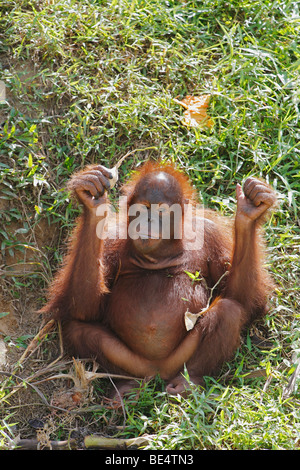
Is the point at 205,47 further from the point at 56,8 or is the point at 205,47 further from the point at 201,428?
the point at 201,428

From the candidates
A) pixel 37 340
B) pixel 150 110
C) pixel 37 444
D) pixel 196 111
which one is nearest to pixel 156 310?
pixel 37 340

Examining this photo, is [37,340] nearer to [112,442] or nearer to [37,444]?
[37,444]

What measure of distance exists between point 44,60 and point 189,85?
1057 mm

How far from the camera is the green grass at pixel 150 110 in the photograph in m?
4.85

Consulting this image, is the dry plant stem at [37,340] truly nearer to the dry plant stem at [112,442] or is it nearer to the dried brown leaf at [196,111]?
the dry plant stem at [112,442]

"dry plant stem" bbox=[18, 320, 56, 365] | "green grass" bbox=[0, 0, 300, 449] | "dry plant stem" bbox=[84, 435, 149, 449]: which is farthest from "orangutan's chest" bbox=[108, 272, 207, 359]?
"dry plant stem" bbox=[84, 435, 149, 449]

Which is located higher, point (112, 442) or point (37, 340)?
point (37, 340)

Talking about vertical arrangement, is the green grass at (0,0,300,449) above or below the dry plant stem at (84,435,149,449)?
above

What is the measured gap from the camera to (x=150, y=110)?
205 inches

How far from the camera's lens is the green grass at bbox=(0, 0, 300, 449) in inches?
191

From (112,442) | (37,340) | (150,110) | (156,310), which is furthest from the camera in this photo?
(150,110)

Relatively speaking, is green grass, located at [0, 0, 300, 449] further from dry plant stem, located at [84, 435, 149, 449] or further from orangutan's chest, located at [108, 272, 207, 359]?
dry plant stem, located at [84, 435, 149, 449]

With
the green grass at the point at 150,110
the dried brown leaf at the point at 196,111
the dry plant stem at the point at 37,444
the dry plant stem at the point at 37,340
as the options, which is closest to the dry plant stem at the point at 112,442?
the dry plant stem at the point at 37,444

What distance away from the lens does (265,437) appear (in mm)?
3662
